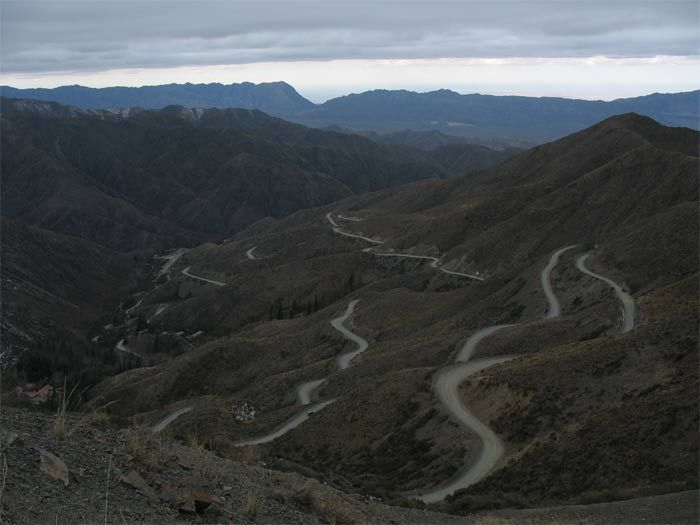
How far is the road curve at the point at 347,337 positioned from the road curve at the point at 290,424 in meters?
10.3

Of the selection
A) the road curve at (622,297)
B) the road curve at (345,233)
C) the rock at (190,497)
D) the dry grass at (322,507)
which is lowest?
the road curve at (345,233)

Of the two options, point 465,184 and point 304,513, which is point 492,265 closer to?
point 465,184

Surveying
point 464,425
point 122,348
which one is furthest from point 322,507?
point 122,348

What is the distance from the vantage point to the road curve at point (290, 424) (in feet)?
141

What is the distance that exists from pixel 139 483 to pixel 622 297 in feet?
160

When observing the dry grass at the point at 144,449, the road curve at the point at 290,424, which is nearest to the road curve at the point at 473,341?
the road curve at the point at 290,424

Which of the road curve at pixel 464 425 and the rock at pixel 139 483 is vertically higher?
the rock at pixel 139 483

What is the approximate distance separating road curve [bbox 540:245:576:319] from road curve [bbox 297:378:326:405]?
19867mm

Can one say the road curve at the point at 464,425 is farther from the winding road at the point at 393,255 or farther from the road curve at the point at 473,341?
the winding road at the point at 393,255

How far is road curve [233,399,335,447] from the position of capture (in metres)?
43.0

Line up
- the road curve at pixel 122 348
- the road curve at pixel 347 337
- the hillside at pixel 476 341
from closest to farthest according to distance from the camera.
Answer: the hillside at pixel 476 341 < the road curve at pixel 347 337 < the road curve at pixel 122 348

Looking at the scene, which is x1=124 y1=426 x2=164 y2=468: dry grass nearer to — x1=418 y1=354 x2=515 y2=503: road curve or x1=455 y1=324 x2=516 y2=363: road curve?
x1=418 y1=354 x2=515 y2=503: road curve

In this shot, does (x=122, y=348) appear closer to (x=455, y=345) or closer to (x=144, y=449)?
(x=455, y=345)

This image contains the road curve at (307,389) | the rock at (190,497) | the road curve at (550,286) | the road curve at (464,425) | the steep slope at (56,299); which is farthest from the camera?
the steep slope at (56,299)
